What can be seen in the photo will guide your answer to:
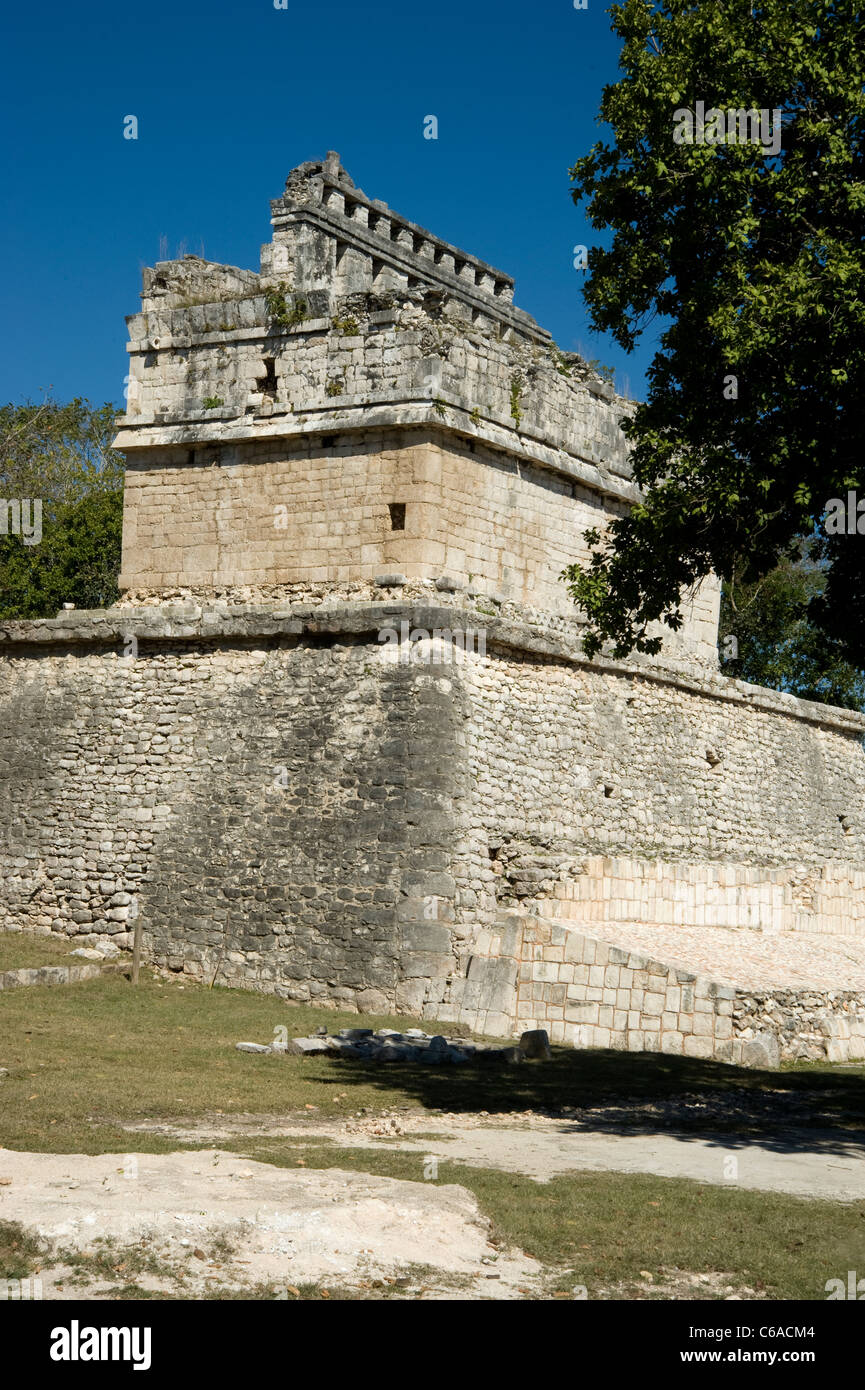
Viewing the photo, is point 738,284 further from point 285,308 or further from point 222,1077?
point 285,308

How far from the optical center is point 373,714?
16453mm

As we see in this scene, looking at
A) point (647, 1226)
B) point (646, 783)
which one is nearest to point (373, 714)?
point (646, 783)

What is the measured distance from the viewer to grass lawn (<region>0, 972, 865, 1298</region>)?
285 inches

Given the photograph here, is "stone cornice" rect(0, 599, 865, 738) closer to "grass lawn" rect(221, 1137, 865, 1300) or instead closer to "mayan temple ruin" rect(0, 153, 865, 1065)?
"mayan temple ruin" rect(0, 153, 865, 1065)

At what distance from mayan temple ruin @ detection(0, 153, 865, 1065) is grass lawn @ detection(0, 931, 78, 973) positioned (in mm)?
344

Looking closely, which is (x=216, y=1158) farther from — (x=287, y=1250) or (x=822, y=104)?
(x=822, y=104)

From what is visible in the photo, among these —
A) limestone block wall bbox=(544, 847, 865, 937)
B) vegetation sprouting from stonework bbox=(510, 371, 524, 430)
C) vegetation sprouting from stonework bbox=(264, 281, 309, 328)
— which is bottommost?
limestone block wall bbox=(544, 847, 865, 937)

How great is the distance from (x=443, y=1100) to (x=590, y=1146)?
188cm

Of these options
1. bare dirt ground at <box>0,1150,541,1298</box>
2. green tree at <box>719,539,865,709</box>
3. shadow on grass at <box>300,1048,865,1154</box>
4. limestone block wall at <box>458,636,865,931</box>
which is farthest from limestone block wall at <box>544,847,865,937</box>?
green tree at <box>719,539,865,709</box>

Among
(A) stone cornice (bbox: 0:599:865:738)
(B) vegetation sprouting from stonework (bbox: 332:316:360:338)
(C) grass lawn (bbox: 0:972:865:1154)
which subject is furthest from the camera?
(B) vegetation sprouting from stonework (bbox: 332:316:360:338)

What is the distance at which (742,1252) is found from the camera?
7.26 meters

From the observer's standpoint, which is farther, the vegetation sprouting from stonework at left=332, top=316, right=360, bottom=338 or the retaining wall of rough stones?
the vegetation sprouting from stonework at left=332, top=316, right=360, bottom=338

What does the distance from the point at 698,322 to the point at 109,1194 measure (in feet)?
25.0

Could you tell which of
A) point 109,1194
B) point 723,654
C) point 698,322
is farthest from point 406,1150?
point 723,654
